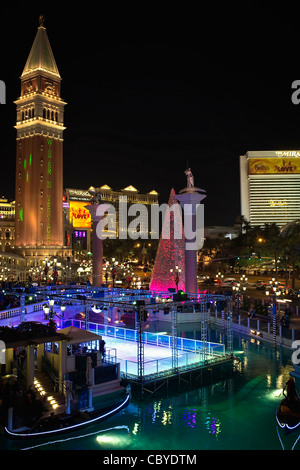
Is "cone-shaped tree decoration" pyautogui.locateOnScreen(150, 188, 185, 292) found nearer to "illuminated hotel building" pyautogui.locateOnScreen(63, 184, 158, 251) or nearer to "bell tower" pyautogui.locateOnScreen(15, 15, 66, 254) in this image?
"bell tower" pyautogui.locateOnScreen(15, 15, 66, 254)

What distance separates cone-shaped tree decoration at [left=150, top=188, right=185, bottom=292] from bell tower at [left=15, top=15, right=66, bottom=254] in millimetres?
52824

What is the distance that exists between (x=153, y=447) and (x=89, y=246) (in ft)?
431

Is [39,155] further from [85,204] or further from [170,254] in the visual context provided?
[85,204]

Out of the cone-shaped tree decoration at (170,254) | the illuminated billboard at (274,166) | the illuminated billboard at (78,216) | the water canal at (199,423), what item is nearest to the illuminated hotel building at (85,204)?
the illuminated billboard at (78,216)

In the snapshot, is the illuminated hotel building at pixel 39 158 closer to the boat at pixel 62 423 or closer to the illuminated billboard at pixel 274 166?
the boat at pixel 62 423

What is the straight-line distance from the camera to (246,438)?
13.8 m

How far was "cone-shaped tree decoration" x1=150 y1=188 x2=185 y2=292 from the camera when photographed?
3550 cm

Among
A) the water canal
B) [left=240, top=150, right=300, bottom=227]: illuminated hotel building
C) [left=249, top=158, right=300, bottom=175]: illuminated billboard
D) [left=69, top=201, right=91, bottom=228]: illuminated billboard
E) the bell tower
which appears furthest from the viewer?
[left=240, top=150, right=300, bottom=227]: illuminated hotel building

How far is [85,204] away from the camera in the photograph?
5886 inches

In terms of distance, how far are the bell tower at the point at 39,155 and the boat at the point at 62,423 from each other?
71.5m

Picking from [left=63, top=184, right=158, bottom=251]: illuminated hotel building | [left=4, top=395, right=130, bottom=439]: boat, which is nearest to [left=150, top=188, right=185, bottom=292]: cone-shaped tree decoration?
[left=4, top=395, right=130, bottom=439]: boat

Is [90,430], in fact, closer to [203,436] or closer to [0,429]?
[0,429]

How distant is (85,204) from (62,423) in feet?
453
